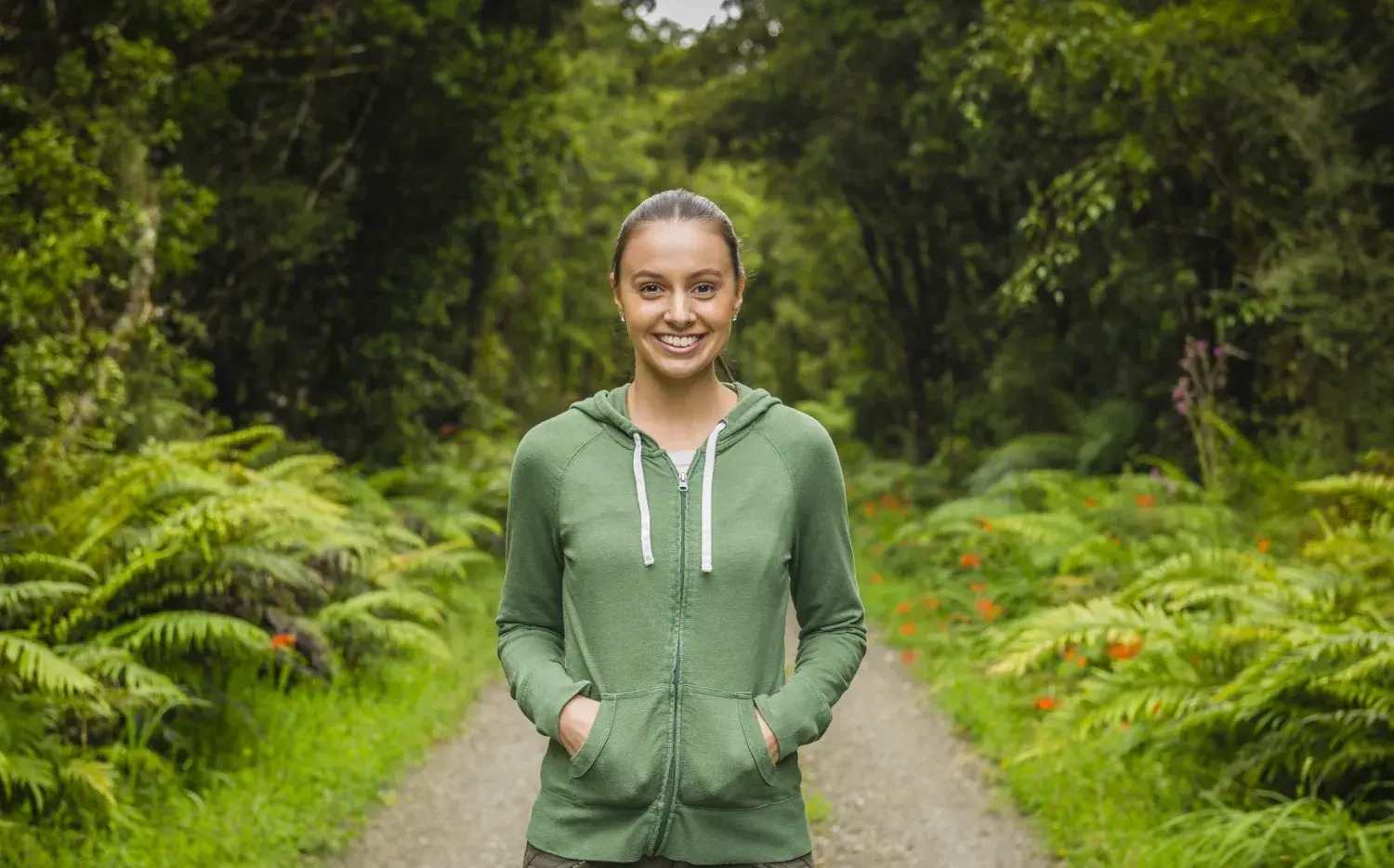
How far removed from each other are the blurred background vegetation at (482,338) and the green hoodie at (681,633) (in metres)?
0.52

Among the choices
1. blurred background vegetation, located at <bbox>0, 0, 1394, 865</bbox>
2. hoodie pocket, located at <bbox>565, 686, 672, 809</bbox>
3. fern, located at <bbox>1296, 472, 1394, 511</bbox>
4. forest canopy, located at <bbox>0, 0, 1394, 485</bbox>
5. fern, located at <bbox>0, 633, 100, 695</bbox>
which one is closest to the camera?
hoodie pocket, located at <bbox>565, 686, 672, 809</bbox>

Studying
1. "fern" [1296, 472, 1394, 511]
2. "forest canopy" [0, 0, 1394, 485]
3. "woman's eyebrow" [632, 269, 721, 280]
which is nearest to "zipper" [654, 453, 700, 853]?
"woman's eyebrow" [632, 269, 721, 280]

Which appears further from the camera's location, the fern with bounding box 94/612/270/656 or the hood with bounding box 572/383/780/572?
the fern with bounding box 94/612/270/656

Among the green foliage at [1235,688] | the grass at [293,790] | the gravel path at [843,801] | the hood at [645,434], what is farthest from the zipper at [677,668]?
the gravel path at [843,801]

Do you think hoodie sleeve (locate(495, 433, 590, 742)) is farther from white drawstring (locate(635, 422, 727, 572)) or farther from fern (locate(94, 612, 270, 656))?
fern (locate(94, 612, 270, 656))

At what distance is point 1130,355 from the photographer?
15.8m

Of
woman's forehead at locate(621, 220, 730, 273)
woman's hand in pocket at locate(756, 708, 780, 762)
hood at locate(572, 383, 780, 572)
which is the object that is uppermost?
woman's forehead at locate(621, 220, 730, 273)

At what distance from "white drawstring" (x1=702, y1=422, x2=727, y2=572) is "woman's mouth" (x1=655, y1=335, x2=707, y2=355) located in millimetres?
159

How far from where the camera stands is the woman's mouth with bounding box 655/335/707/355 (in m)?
2.43

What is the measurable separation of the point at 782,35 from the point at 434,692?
49.9ft

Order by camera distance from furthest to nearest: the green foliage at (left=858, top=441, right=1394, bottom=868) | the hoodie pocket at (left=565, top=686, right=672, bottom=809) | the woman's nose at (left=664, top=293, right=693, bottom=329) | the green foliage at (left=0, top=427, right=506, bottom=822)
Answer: the green foliage at (left=0, top=427, right=506, bottom=822)
the green foliage at (left=858, top=441, right=1394, bottom=868)
the woman's nose at (left=664, top=293, right=693, bottom=329)
the hoodie pocket at (left=565, top=686, right=672, bottom=809)

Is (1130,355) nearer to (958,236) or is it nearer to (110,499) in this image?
(958,236)

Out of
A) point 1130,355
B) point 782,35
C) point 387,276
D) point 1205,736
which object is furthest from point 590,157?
point 1205,736

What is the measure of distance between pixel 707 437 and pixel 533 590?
1.49ft
